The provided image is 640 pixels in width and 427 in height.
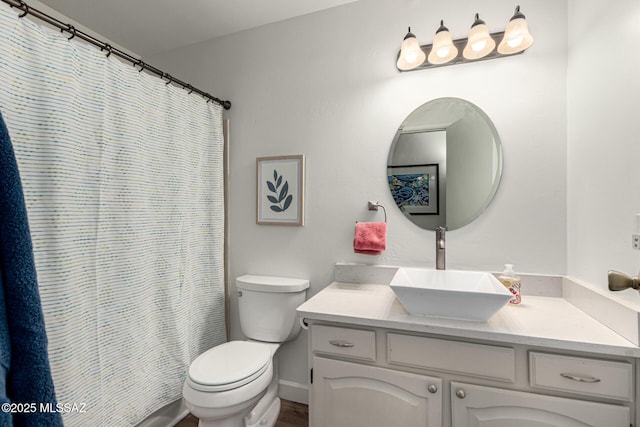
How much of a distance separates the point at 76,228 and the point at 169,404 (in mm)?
1165

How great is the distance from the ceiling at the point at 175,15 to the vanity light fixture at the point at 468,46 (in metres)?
0.56

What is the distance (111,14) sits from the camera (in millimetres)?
1832

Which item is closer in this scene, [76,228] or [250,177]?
[76,228]

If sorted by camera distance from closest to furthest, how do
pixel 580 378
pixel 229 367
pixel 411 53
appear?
pixel 580 378
pixel 229 367
pixel 411 53

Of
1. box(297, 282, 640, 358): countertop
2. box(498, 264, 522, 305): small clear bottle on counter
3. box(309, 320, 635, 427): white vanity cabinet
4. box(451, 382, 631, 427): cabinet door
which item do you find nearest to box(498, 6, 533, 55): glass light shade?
box(498, 264, 522, 305): small clear bottle on counter

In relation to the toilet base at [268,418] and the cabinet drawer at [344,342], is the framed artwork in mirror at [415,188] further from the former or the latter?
the toilet base at [268,418]

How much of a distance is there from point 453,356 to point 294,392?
4.01 ft

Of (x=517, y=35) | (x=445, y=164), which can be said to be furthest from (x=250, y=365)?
(x=517, y=35)

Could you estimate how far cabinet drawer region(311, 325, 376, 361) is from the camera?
1173 millimetres

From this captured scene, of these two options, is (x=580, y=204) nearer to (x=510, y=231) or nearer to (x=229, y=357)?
(x=510, y=231)

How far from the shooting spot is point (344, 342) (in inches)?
47.5

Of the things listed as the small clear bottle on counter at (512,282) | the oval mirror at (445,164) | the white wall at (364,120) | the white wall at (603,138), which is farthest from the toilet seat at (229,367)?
the white wall at (603,138)

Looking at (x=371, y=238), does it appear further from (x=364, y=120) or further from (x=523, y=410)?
(x=523, y=410)

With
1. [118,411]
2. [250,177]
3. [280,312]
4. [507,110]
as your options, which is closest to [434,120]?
[507,110]
